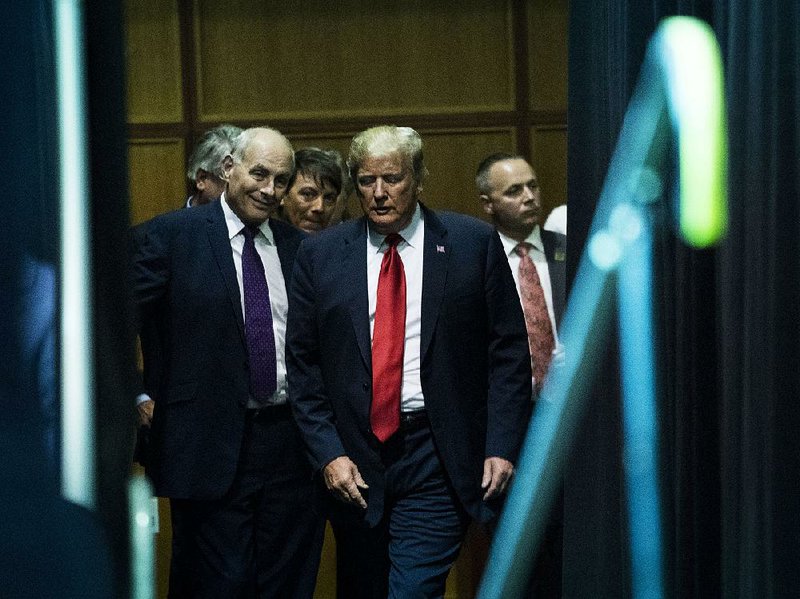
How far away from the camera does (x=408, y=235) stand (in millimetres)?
3463

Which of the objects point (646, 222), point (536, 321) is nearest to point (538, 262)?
point (536, 321)

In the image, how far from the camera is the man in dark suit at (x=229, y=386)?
359cm

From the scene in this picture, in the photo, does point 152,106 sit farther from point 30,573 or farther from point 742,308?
point 30,573

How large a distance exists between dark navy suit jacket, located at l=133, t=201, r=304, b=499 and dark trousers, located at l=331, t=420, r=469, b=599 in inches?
16.5

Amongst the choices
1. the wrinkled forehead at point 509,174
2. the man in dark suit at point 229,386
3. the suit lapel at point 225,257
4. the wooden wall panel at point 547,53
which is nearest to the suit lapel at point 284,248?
the man in dark suit at point 229,386

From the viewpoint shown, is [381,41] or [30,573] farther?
[381,41]

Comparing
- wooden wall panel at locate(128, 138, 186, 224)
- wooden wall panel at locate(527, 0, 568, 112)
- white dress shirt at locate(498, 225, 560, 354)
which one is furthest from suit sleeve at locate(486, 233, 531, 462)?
wooden wall panel at locate(128, 138, 186, 224)

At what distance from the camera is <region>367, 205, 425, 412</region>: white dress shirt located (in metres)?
3.35

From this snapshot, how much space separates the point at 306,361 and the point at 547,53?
2133mm

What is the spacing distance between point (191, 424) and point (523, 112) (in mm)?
2126

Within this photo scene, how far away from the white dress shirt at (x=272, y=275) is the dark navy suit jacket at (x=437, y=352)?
178 millimetres

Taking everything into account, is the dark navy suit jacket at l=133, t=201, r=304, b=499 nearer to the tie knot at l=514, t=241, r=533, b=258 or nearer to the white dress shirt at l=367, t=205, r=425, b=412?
the white dress shirt at l=367, t=205, r=425, b=412

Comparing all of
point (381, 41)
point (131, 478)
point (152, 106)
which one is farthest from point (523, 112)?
point (131, 478)

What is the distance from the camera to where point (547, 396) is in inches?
153
